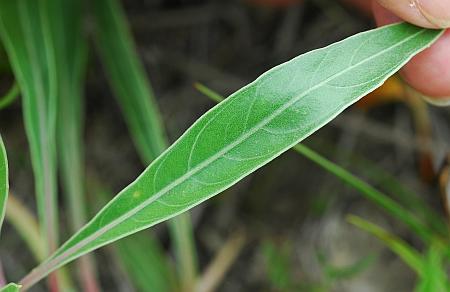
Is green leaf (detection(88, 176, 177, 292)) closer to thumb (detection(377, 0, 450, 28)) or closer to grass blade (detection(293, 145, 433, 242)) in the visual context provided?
grass blade (detection(293, 145, 433, 242))

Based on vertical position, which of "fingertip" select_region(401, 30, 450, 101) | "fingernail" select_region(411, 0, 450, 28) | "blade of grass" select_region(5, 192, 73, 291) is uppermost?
"fingernail" select_region(411, 0, 450, 28)

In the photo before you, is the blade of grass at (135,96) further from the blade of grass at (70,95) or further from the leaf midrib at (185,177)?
the leaf midrib at (185,177)

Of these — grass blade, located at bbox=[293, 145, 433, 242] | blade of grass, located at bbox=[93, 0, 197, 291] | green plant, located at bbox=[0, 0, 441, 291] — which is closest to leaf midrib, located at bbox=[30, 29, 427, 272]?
green plant, located at bbox=[0, 0, 441, 291]

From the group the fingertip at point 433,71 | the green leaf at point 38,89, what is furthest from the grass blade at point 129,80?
the fingertip at point 433,71

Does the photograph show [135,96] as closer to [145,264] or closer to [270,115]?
[145,264]

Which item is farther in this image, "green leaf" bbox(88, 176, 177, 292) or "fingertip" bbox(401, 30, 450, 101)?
"green leaf" bbox(88, 176, 177, 292)

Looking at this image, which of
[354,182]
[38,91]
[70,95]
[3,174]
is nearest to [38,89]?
[38,91]

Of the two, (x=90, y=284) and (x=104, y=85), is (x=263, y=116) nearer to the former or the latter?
(x=90, y=284)
